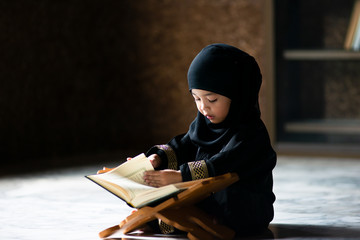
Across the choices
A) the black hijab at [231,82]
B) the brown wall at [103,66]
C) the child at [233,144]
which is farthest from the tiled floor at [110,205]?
the brown wall at [103,66]

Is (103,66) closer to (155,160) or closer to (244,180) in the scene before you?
(155,160)

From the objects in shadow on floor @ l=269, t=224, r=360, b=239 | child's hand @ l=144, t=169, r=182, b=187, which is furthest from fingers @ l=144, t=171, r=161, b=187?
shadow on floor @ l=269, t=224, r=360, b=239

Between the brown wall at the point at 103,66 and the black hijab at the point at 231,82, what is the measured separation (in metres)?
1.69

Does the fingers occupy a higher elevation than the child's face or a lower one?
lower

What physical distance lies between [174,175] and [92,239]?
281 mm

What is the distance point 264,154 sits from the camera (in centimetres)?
180

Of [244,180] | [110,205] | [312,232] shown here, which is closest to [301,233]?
[312,232]

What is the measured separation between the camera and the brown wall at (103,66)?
332cm

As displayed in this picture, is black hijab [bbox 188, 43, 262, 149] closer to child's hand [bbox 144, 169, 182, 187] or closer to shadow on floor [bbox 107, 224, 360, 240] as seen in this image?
child's hand [bbox 144, 169, 182, 187]

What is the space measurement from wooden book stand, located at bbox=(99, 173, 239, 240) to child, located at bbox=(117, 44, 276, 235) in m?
0.04

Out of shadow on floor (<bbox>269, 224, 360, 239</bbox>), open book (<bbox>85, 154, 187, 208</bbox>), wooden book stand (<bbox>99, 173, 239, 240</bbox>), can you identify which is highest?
open book (<bbox>85, 154, 187, 208</bbox>)

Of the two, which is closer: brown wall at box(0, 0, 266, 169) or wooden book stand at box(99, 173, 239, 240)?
wooden book stand at box(99, 173, 239, 240)

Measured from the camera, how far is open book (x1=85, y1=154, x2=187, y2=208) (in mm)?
1681

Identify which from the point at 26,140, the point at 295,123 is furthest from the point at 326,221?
the point at 26,140
